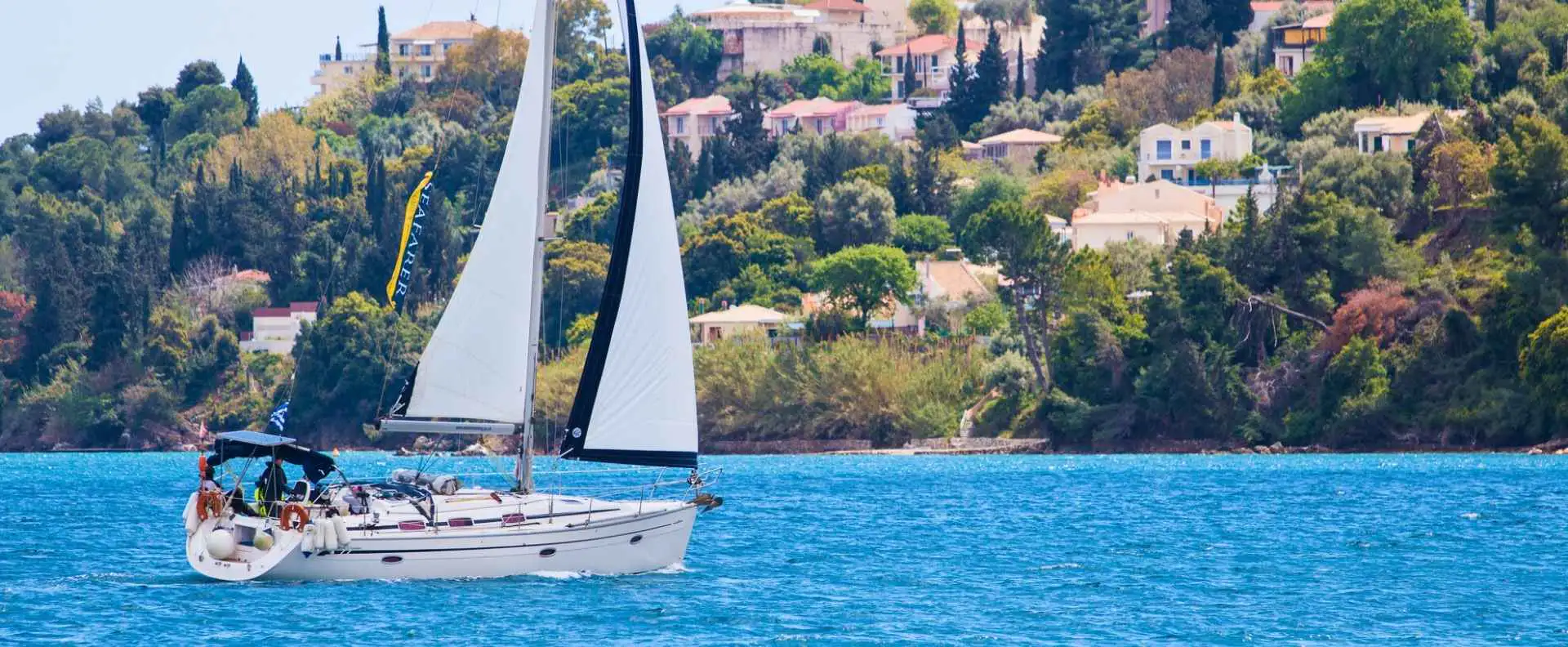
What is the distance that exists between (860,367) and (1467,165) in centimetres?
2886

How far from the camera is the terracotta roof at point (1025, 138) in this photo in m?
174

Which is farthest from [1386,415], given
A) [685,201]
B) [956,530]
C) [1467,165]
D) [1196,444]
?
[685,201]

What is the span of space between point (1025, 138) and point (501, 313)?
449 ft

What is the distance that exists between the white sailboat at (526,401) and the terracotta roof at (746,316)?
94911 mm

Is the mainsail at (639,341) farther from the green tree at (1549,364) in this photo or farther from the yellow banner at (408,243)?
the green tree at (1549,364)

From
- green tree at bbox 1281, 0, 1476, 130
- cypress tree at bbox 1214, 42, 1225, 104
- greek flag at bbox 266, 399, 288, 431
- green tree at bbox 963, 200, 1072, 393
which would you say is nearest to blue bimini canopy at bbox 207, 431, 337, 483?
greek flag at bbox 266, 399, 288, 431

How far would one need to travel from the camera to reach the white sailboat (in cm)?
3919

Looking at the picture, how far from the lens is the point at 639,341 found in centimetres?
4031

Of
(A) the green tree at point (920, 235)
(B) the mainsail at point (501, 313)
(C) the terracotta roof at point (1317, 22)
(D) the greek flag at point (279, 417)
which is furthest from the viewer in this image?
(C) the terracotta roof at point (1317, 22)

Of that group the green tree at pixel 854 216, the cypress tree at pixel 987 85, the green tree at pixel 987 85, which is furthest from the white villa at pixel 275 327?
the green tree at pixel 987 85

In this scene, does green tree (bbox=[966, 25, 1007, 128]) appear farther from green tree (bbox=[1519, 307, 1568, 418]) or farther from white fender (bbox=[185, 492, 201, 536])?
white fender (bbox=[185, 492, 201, 536])

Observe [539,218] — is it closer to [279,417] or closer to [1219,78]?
[279,417]

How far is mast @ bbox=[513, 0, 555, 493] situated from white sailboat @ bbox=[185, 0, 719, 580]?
4 cm

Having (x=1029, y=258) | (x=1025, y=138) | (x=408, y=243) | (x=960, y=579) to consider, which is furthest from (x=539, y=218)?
(x=1025, y=138)
